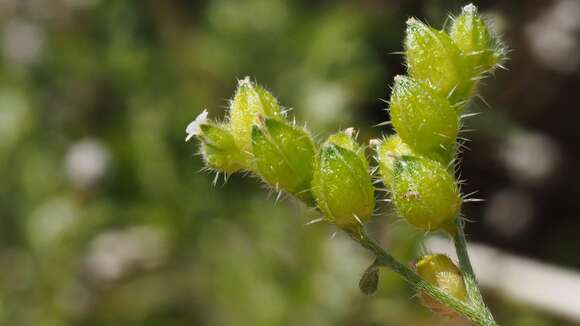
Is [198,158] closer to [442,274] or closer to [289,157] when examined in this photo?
[289,157]

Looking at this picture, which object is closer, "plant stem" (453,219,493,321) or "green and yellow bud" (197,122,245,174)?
"plant stem" (453,219,493,321)

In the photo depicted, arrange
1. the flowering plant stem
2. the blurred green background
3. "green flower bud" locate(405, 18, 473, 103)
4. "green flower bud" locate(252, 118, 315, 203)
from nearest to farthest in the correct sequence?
the flowering plant stem
"green flower bud" locate(252, 118, 315, 203)
"green flower bud" locate(405, 18, 473, 103)
the blurred green background

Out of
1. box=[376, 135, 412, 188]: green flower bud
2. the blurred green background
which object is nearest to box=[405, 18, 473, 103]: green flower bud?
box=[376, 135, 412, 188]: green flower bud

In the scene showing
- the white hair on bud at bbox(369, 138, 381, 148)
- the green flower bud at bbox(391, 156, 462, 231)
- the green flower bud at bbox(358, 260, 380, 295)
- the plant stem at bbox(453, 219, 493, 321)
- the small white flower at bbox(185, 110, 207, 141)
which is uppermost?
the small white flower at bbox(185, 110, 207, 141)

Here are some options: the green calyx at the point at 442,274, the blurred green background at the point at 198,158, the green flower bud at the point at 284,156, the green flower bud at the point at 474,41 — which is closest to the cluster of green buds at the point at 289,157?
the green flower bud at the point at 284,156

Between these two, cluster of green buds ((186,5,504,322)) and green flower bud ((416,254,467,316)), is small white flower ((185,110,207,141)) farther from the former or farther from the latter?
green flower bud ((416,254,467,316))

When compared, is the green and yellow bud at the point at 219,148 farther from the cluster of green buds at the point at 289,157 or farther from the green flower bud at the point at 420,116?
the green flower bud at the point at 420,116
